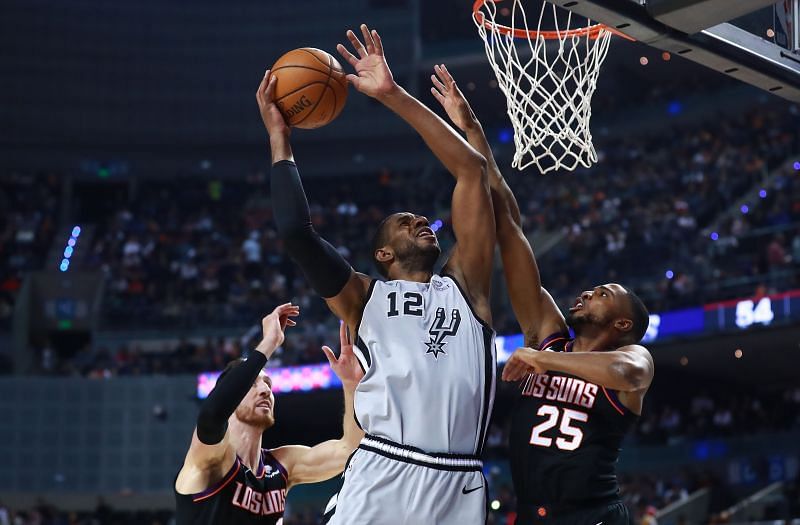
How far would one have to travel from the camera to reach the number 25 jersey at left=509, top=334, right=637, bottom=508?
4.61m

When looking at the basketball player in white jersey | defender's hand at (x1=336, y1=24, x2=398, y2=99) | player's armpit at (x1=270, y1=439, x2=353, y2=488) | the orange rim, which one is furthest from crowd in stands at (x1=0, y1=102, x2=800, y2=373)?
defender's hand at (x1=336, y1=24, x2=398, y2=99)

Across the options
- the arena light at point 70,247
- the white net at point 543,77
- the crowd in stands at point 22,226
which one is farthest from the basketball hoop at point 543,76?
the arena light at point 70,247

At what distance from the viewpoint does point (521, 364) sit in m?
4.42

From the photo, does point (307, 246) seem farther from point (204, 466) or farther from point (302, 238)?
point (204, 466)

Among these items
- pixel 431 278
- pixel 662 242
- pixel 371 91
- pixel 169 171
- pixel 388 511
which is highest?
pixel 169 171

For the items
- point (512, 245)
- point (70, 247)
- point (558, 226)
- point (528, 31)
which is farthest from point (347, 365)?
point (70, 247)

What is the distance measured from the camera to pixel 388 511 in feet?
13.1

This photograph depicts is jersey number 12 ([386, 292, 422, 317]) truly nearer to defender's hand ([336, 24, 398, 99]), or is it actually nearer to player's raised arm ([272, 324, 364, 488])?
defender's hand ([336, 24, 398, 99])

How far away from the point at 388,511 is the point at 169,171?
2711 cm

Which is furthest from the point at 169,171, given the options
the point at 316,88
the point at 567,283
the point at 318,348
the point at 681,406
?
the point at 316,88

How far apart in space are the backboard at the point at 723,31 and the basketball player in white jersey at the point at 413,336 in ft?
3.10

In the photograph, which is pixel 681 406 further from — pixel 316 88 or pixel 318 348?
pixel 316 88

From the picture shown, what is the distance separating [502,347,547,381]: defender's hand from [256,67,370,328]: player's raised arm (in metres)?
0.64

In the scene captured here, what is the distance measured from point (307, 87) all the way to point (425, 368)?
1.26 meters
